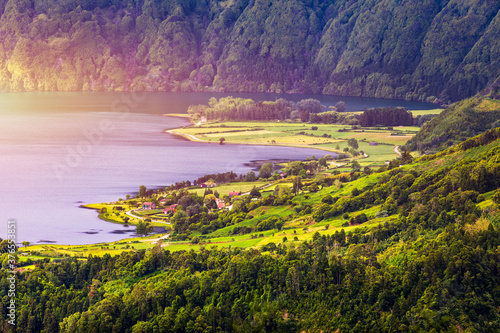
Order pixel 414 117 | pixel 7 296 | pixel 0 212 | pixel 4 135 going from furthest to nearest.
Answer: pixel 414 117 < pixel 4 135 < pixel 0 212 < pixel 7 296

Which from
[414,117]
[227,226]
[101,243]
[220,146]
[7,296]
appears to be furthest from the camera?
[414,117]

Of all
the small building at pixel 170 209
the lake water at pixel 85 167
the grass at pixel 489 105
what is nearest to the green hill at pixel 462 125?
the grass at pixel 489 105

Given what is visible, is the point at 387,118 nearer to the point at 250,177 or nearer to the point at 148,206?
the point at 250,177

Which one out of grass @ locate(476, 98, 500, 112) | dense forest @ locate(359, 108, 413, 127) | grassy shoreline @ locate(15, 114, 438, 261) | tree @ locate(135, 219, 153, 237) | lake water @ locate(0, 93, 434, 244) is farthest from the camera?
dense forest @ locate(359, 108, 413, 127)

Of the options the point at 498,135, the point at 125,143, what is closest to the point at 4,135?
the point at 125,143

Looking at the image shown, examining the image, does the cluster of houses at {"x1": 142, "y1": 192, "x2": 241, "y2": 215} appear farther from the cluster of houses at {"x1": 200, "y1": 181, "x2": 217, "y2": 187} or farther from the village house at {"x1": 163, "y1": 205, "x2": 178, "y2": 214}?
the cluster of houses at {"x1": 200, "y1": 181, "x2": 217, "y2": 187}

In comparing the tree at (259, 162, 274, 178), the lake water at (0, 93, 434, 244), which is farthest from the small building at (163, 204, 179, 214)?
the tree at (259, 162, 274, 178)

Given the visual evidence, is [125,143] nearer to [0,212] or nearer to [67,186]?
[67,186]
